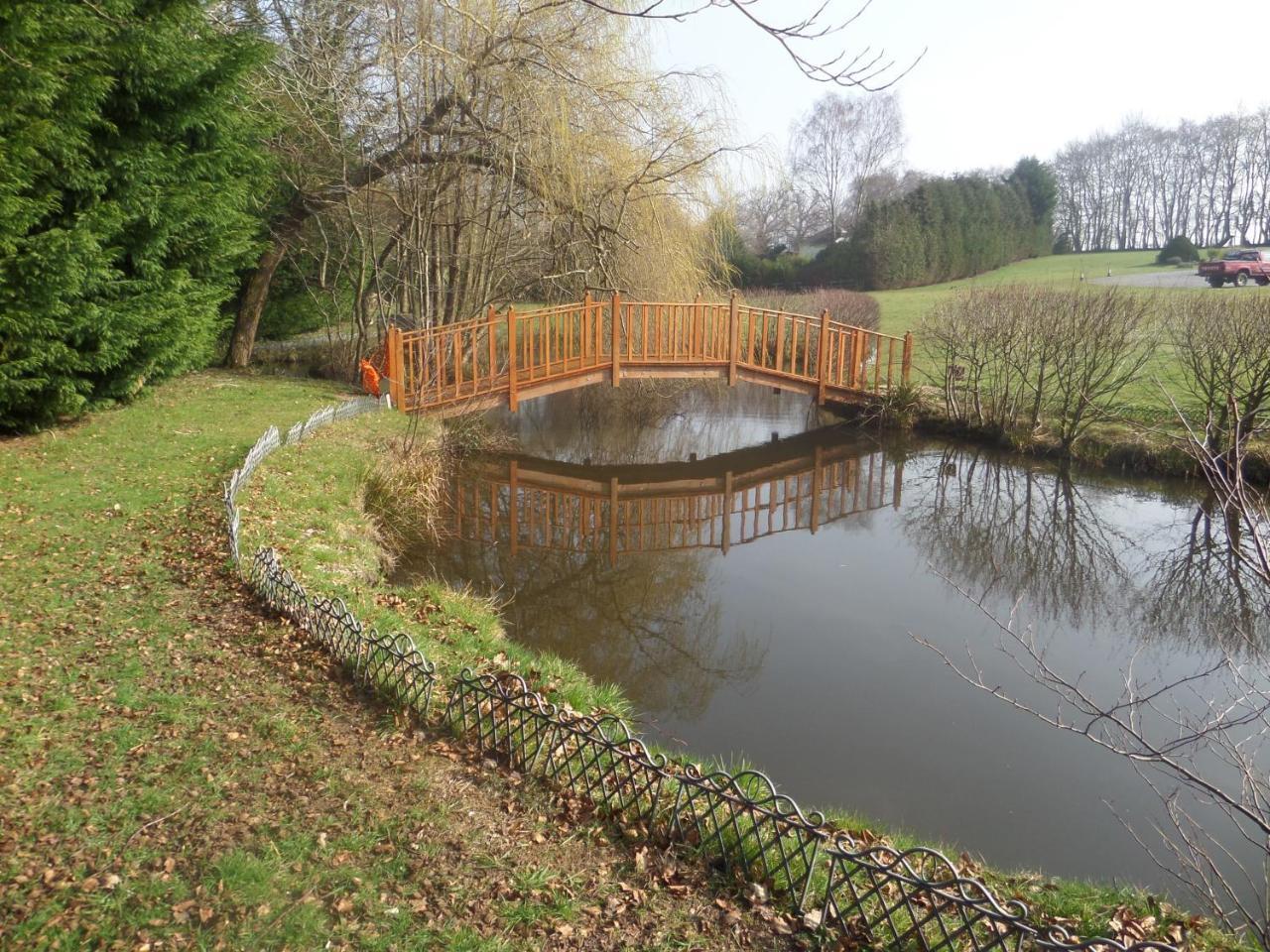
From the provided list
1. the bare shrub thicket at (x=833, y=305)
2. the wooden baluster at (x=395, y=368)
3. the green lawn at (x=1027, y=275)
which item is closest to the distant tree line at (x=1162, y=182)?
the green lawn at (x=1027, y=275)

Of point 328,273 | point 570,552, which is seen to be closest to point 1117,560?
point 570,552

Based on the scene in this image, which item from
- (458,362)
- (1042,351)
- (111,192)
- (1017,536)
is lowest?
(1017,536)

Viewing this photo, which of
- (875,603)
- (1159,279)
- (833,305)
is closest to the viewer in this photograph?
(875,603)

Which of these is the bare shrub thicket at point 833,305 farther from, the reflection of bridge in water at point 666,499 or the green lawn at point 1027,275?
the reflection of bridge in water at point 666,499

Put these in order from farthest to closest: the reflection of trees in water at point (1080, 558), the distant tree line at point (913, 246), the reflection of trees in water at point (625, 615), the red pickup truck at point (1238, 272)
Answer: the distant tree line at point (913, 246)
the red pickup truck at point (1238, 272)
the reflection of trees in water at point (1080, 558)
the reflection of trees in water at point (625, 615)

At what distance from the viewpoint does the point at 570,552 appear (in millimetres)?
9258

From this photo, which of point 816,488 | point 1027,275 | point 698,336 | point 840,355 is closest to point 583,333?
point 698,336

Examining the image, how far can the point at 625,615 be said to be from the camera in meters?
7.57

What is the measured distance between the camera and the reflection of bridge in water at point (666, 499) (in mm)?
9922

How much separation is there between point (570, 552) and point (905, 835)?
5439mm

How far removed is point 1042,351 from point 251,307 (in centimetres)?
1350

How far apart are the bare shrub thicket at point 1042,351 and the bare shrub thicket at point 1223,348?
55 centimetres

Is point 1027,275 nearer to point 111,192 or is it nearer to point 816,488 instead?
point 816,488

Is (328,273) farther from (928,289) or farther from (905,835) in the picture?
(928,289)
